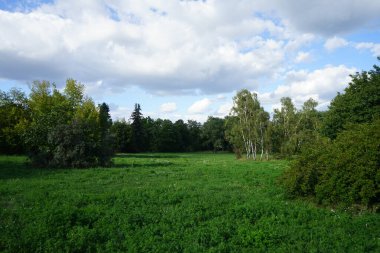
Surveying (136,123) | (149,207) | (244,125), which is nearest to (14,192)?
(149,207)

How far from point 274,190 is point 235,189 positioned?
178 cm

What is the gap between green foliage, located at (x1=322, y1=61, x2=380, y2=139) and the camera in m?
28.7

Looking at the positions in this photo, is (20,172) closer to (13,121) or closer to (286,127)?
(13,121)

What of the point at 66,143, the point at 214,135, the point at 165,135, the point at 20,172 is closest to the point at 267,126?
the point at 66,143

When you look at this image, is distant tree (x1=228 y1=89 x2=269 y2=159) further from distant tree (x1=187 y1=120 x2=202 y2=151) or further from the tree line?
distant tree (x1=187 y1=120 x2=202 y2=151)

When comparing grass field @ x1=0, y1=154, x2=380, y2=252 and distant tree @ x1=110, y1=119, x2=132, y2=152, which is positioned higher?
distant tree @ x1=110, y1=119, x2=132, y2=152

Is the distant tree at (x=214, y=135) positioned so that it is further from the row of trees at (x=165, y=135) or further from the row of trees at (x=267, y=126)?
the row of trees at (x=267, y=126)

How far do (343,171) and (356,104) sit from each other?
1899 cm

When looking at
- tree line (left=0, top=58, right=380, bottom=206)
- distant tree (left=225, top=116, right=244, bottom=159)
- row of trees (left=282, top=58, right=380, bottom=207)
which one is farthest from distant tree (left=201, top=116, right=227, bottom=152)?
row of trees (left=282, top=58, right=380, bottom=207)

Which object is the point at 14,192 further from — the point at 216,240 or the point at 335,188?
the point at 335,188

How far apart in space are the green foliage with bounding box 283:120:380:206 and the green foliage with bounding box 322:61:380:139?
15.6 m

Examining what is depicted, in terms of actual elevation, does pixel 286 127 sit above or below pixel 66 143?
above

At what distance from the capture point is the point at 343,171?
12.6 m

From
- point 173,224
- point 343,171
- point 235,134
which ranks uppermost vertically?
point 235,134
